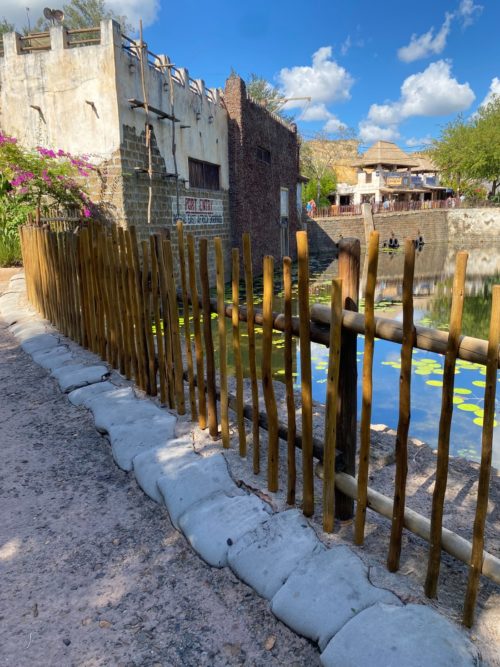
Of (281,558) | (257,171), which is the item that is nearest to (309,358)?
(281,558)

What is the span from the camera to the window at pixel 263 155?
18.2 m

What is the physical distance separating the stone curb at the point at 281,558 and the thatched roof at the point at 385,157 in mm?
47230

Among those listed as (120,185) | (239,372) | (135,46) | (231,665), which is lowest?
(231,665)

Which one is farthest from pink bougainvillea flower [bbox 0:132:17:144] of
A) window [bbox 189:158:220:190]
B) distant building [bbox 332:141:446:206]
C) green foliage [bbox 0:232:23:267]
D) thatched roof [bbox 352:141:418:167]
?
thatched roof [bbox 352:141:418:167]

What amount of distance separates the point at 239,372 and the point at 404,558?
51.7 inches

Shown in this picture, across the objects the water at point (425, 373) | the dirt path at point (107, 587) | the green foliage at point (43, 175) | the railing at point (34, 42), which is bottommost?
the water at point (425, 373)

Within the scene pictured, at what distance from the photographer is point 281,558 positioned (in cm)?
210

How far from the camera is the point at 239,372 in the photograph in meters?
2.92

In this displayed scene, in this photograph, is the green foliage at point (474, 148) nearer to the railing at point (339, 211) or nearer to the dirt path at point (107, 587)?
the railing at point (339, 211)

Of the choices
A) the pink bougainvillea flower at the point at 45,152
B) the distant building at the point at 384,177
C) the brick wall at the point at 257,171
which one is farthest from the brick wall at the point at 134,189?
the distant building at the point at 384,177

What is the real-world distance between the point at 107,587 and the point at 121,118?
374 inches

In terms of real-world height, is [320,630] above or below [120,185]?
below

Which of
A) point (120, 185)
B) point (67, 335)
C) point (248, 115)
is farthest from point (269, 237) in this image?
point (67, 335)

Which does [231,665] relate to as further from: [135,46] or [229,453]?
[135,46]
